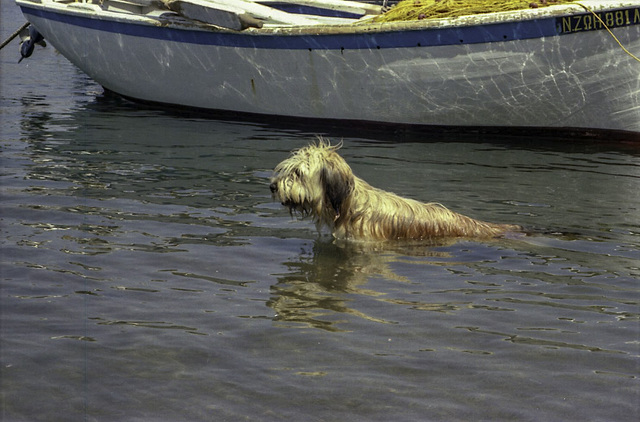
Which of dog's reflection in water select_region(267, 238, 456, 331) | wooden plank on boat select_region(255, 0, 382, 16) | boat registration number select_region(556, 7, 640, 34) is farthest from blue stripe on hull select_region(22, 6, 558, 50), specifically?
dog's reflection in water select_region(267, 238, 456, 331)

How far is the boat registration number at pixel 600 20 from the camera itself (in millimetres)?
11391

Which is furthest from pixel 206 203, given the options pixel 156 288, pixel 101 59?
pixel 101 59

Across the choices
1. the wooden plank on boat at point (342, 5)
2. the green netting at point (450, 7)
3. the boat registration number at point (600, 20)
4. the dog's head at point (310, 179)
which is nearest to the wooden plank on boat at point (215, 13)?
the green netting at point (450, 7)

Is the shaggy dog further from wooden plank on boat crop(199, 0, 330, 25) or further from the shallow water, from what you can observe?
wooden plank on boat crop(199, 0, 330, 25)

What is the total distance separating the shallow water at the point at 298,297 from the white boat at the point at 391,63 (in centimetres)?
113

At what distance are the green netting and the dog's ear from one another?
217 inches

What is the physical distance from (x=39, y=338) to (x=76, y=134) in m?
8.34

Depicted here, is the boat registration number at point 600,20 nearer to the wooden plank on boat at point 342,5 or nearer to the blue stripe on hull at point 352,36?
the blue stripe on hull at point 352,36

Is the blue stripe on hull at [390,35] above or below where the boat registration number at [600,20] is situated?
below

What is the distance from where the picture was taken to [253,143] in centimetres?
1267

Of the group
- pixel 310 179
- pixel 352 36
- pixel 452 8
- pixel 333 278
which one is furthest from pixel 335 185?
pixel 452 8

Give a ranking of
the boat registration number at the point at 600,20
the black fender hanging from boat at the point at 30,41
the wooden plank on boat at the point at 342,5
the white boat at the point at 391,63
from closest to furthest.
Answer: the boat registration number at the point at 600,20
the white boat at the point at 391,63
the wooden plank on boat at the point at 342,5
the black fender hanging from boat at the point at 30,41

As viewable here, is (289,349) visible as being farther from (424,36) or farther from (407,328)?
(424,36)

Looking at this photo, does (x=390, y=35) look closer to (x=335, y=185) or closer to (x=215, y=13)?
(x=215, y=13)
